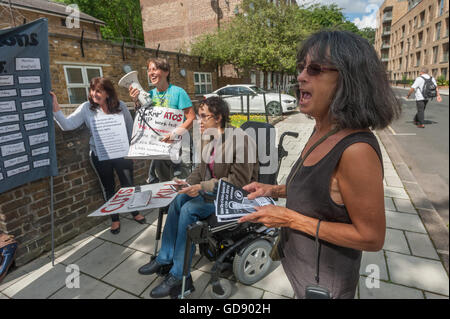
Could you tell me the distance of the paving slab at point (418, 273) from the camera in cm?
227

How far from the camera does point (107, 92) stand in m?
3.14

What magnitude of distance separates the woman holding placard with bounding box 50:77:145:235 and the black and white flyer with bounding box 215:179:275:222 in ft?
7.08

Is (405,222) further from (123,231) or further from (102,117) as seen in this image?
(102,117)

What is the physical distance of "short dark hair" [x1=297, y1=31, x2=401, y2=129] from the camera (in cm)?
101

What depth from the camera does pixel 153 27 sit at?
74.6 ft

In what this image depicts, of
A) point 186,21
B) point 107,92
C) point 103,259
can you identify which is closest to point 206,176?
point 103,259

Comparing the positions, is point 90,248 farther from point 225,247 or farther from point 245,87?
point 245,87

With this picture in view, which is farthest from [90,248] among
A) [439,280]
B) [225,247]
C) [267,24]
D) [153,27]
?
[153,27]

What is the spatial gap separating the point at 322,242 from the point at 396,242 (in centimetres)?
235

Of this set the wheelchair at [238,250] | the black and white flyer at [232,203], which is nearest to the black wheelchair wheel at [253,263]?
the wheelchair at [238,250]

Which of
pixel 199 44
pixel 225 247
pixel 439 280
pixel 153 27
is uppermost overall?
pixel 153 27

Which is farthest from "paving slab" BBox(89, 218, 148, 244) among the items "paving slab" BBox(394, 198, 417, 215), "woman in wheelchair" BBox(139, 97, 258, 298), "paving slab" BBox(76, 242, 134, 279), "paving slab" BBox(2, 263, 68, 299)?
"paving slab" BBox(394, 198, 417, 215)

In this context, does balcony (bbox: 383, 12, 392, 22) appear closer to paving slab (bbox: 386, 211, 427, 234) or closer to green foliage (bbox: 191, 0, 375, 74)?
paving slab (bbox: 386, 211, 427, 234)
